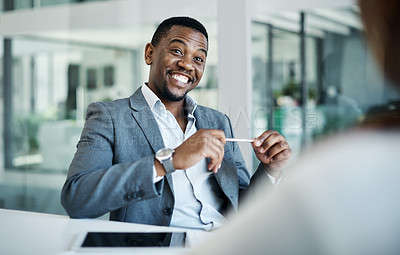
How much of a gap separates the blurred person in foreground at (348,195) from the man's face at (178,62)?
4.83ft

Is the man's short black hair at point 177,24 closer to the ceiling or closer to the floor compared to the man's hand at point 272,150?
closer to the ceiling

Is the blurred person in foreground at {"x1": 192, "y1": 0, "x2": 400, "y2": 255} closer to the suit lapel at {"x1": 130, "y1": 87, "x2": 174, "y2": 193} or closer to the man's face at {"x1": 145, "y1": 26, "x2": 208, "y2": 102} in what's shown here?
the suit lapel at {"x1": 130, "y1": 87, "x2": 174, "y2": 193}

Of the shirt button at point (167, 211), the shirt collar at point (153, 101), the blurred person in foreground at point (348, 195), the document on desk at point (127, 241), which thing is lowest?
the shirt button at point (167, 211)

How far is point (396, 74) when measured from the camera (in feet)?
1.48

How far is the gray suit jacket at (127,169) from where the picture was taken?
1450 millimetres

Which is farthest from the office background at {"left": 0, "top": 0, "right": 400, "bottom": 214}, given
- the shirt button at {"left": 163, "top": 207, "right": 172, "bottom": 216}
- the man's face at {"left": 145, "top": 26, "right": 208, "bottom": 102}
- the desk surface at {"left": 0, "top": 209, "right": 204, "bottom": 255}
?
the desk surface at {"left": 0, "top": 209, "right": 204, "bottom": 255}

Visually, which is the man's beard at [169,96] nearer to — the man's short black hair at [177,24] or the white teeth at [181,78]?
the white teeth at [181,78]

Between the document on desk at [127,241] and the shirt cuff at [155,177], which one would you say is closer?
the document on desk at [127,241]

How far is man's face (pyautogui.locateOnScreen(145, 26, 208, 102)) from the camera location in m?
1.94

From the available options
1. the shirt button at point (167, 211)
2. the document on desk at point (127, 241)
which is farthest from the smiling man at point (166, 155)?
the document on desk at point (127, 241)

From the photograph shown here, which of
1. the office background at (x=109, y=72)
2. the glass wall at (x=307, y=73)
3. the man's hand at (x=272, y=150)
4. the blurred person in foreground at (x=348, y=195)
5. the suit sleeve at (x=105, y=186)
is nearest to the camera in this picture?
the blurred person in foreground at (x=348, y=195)

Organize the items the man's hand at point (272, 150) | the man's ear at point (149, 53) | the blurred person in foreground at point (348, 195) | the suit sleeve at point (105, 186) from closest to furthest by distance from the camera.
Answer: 1. the blurred person in foreground at point (348, 195)
2. the suit sleeve at point (105, 186)
3. the man's hand at point (272, 150)
4. the man's ear at point (149, 53)

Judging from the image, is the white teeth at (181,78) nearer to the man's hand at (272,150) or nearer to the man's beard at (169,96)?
the man's beard at (169,96)

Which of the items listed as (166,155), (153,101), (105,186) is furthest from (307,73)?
(105,186)
